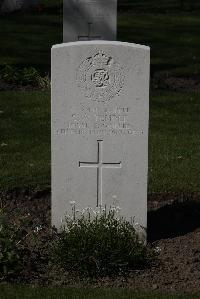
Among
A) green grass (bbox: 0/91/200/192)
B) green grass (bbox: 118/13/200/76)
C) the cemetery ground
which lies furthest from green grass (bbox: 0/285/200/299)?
green grass (bbox: 118/13/200/76)

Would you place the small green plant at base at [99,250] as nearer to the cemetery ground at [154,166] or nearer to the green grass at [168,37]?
the cemetery ground at [154,166]

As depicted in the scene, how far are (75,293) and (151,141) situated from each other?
460 centimetres

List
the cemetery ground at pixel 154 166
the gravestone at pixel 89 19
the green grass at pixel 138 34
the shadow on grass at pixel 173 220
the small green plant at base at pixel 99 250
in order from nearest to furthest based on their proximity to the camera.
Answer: the small green plant at base at pixel 99 250
the cemetery ground at pixel 154 166
the shadow on grass at pixel 173 220
the gravestone at pixel 89 19
the green grass at pixel 138 34

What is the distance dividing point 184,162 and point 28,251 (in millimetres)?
3270

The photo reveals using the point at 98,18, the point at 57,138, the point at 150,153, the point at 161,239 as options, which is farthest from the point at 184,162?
the point at 98,18

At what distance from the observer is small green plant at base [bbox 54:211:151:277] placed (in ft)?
21.4

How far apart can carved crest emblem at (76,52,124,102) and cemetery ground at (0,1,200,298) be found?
1.19m

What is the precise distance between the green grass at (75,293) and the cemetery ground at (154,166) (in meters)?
0.02

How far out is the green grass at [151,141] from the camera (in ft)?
29.7

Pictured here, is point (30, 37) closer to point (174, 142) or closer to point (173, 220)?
point (174, 142)

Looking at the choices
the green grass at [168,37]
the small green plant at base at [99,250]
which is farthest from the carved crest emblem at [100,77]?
the green grass at [168,37]

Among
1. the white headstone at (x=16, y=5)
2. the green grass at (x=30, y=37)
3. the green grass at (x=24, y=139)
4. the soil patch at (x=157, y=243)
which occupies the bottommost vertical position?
the soil patch at (x=157, y=243)

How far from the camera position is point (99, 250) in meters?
6.54

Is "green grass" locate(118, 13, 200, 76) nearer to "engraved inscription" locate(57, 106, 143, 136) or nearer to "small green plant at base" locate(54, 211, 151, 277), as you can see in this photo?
"engraved inscription" locate(57, 106, 143, 136)
